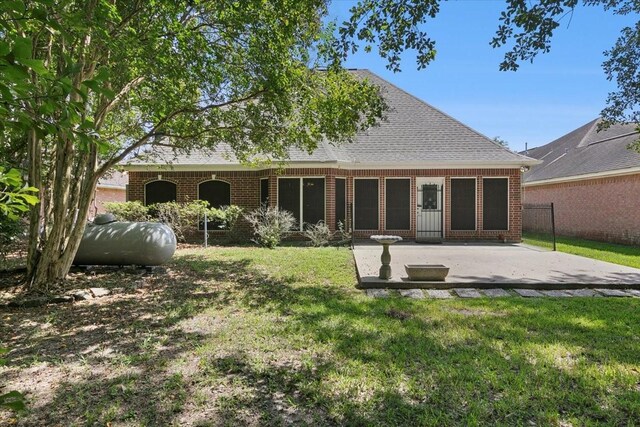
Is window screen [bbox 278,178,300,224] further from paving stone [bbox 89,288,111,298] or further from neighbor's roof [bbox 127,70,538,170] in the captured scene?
paving stone [bbox 89,288,111,298]

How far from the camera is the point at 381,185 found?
13.9 metres

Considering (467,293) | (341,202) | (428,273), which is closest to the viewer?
(467,293)

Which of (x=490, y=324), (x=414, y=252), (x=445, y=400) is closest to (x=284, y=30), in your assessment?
(x=490, y=324)

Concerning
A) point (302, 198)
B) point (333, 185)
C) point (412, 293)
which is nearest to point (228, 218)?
point (302, 198)

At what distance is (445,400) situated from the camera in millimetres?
2926

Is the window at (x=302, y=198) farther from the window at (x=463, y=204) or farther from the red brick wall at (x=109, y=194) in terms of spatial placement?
the red brick wall at (x=109, y=194)

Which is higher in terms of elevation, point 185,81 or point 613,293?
point 185,81

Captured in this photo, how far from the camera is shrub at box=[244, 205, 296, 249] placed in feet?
39.3

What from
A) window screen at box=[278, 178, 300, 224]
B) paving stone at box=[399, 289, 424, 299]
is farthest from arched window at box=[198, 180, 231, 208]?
paving stone at box=[399, 289, 424, 299]

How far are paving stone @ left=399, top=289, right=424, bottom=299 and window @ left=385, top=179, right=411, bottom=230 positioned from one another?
24.5 feet

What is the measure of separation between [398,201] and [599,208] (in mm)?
9020

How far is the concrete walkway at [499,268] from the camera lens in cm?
671

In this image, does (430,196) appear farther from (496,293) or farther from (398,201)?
(496,293)

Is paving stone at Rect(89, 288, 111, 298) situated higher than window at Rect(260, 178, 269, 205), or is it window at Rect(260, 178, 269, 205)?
window at Rect(260, 178, 269, 205)
